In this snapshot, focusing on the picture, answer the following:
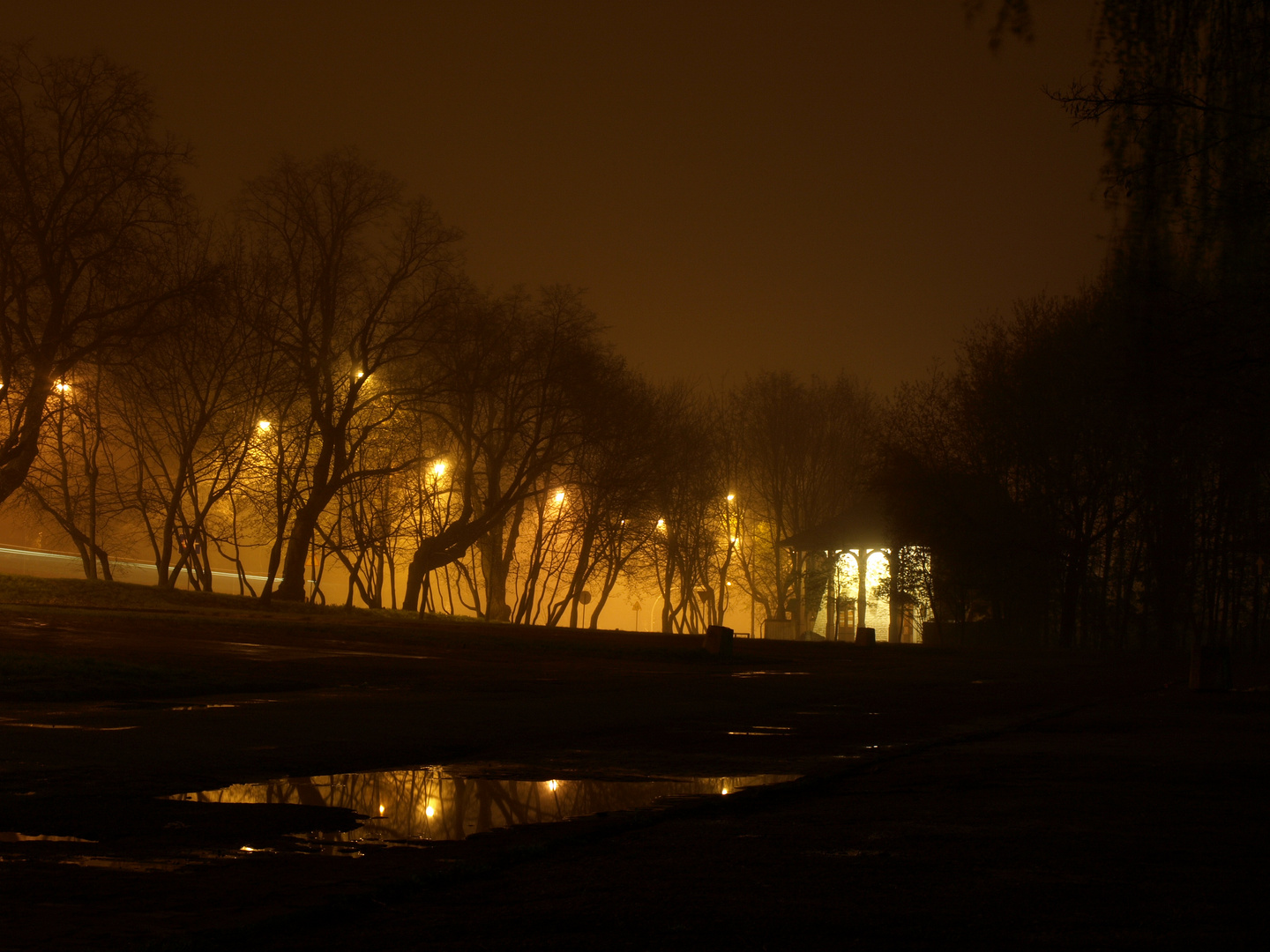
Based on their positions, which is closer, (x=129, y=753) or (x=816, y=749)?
(x=129, y=753)

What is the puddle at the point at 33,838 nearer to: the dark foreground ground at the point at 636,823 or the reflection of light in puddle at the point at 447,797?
the dark foreground ground at the point at 636,823

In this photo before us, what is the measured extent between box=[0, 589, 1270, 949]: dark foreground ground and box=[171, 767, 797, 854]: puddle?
0.76ft

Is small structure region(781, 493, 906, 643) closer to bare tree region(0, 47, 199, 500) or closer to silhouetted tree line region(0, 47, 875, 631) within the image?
silhouetted tree line region(0, 47, 875, 631)

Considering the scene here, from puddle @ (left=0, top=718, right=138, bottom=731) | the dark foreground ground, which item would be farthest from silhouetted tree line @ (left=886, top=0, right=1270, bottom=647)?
puddle @ (left=0, top=718, right=138, bottom=731)

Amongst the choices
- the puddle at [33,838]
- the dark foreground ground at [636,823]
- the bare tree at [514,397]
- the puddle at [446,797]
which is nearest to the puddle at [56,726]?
the dark foreground ground at [636,823]

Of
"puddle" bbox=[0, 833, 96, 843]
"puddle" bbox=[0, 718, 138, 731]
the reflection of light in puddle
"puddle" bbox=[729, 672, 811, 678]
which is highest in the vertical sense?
"puddle" bbox=[729, 672, 811, 678]

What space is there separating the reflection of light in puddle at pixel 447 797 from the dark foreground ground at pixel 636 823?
0.75ft

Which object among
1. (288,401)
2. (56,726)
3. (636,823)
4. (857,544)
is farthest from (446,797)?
(857,544)

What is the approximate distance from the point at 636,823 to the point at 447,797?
1.23 m

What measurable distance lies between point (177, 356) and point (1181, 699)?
29926 millimetres

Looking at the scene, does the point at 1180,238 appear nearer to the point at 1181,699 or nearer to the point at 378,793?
the point at 378,793

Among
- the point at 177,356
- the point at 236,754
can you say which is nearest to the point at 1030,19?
the point at 236,754

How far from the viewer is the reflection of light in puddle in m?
5.26

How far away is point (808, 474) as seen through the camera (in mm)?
65312
